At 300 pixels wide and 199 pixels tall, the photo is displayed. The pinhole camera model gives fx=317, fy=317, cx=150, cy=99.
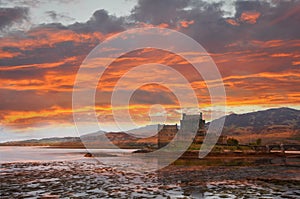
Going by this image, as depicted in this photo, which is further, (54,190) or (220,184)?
(220,184)

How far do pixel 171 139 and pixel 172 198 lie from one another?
4508 inches

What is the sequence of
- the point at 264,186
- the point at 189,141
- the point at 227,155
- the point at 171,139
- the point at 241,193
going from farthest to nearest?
the point at 171,139, the point at 189,141, the point at 227,155, the point at 264,186, the point at 241,193

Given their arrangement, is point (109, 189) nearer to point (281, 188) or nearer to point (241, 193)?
point (241, 193)

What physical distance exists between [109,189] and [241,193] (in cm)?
1421

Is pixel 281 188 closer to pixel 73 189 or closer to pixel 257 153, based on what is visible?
pixel 73 189

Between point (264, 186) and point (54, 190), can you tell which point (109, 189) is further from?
point (264, 186)

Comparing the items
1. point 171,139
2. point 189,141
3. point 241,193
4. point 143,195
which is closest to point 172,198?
point 143,195

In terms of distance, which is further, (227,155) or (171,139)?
(171,139)

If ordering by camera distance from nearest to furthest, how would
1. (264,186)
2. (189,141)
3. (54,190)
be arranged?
(54,190) < (264,186) < (189,141)

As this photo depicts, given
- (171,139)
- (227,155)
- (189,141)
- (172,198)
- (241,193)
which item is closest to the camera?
(172,198)

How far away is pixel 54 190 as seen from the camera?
1356 inches

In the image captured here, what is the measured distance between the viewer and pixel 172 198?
95.9 feet

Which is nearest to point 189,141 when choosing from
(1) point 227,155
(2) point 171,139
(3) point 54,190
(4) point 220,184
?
(2) point 171,139

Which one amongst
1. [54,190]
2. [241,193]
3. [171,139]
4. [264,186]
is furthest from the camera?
[171,139]
